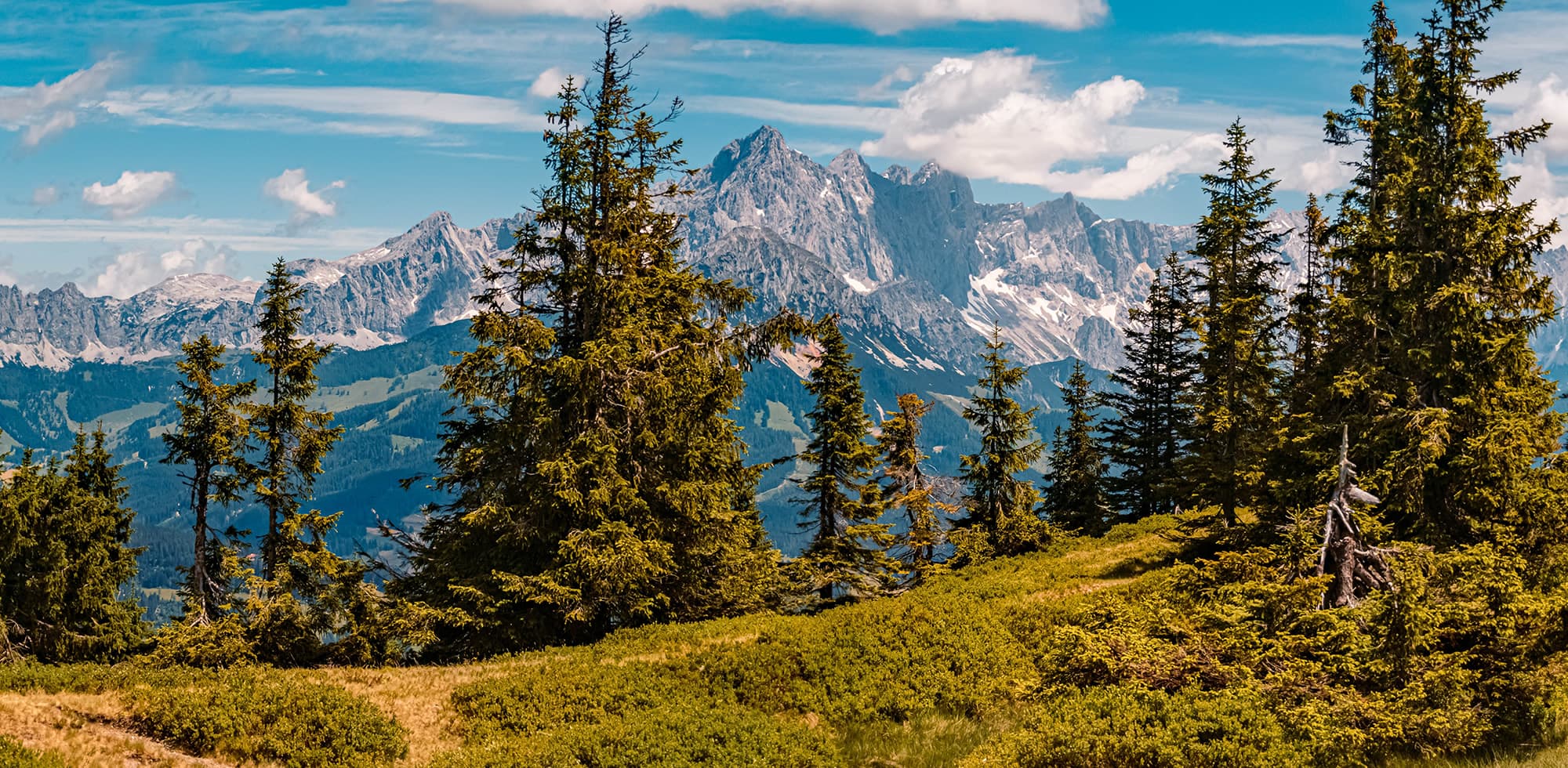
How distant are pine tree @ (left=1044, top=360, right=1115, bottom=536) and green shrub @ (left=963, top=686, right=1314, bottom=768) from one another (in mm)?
36194

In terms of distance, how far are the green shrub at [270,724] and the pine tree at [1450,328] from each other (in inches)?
733

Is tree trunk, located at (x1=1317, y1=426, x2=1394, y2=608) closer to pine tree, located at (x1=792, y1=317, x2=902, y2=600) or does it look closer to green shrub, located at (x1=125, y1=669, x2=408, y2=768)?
green shrub, located at (x1=125, y1=669, x2=408, y2=768)

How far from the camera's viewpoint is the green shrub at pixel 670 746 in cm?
1180

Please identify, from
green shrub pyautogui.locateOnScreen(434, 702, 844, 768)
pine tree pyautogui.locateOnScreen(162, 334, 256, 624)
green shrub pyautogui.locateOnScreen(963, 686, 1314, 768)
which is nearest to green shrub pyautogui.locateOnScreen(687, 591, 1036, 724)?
green shrub pyautogui.locateOnScreen(963, 686, 1314, 768)

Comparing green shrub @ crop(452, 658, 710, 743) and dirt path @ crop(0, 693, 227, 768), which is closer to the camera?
dirt path @ crop(0, 693, 227, 768)

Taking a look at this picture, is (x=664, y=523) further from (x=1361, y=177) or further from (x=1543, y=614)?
(x=1361, y=177)

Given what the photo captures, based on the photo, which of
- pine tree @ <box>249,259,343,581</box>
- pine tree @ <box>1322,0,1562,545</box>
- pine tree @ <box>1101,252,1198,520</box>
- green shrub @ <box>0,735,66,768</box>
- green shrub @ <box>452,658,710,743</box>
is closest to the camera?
green shrub @ <box>0,735,66,768</box>

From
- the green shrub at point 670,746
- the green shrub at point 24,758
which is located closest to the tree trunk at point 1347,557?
the green shrub at point 670,746

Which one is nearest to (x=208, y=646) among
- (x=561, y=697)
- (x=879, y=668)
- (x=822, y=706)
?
(x=561, y=697)

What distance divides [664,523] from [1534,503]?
17.9m

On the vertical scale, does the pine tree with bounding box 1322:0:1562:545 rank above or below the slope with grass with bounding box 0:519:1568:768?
above

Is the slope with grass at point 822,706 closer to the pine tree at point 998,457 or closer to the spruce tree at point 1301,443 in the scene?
the spruce tree at point 1301,443

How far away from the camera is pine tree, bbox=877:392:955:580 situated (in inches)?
1516

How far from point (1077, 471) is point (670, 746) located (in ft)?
135
